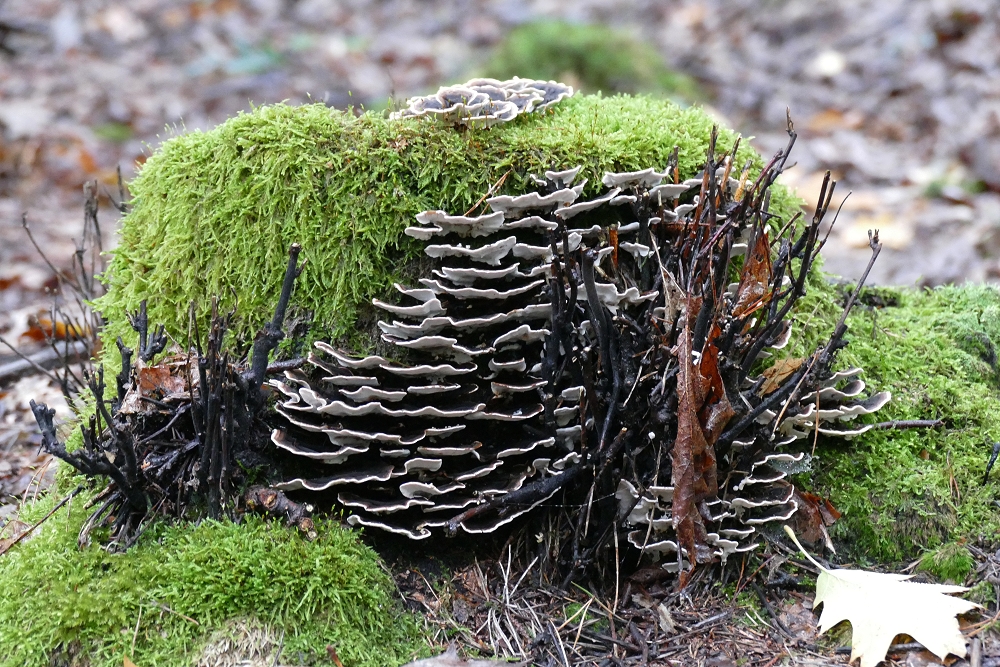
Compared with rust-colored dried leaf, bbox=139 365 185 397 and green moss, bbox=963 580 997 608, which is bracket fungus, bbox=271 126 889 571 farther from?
green moss, bbox=963 580 997 608

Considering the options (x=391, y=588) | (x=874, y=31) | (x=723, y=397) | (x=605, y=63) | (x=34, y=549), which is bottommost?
(x=391, y=588)

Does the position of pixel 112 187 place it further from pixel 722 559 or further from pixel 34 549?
pixel 722 559

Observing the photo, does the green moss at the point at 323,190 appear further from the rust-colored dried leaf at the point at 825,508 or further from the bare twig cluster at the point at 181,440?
the rust-colored dried leaf at the point at 825,508

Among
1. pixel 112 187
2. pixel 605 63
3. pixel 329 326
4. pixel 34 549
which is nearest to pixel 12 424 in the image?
pixel 34 549

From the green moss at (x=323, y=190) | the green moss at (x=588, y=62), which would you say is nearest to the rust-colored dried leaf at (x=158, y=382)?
the green moss at (x=323, y=190)

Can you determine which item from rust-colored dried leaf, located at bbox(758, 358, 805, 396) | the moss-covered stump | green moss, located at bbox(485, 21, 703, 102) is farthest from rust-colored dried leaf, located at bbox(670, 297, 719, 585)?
green moss, located at bbox(485, 21, 703, 102)
